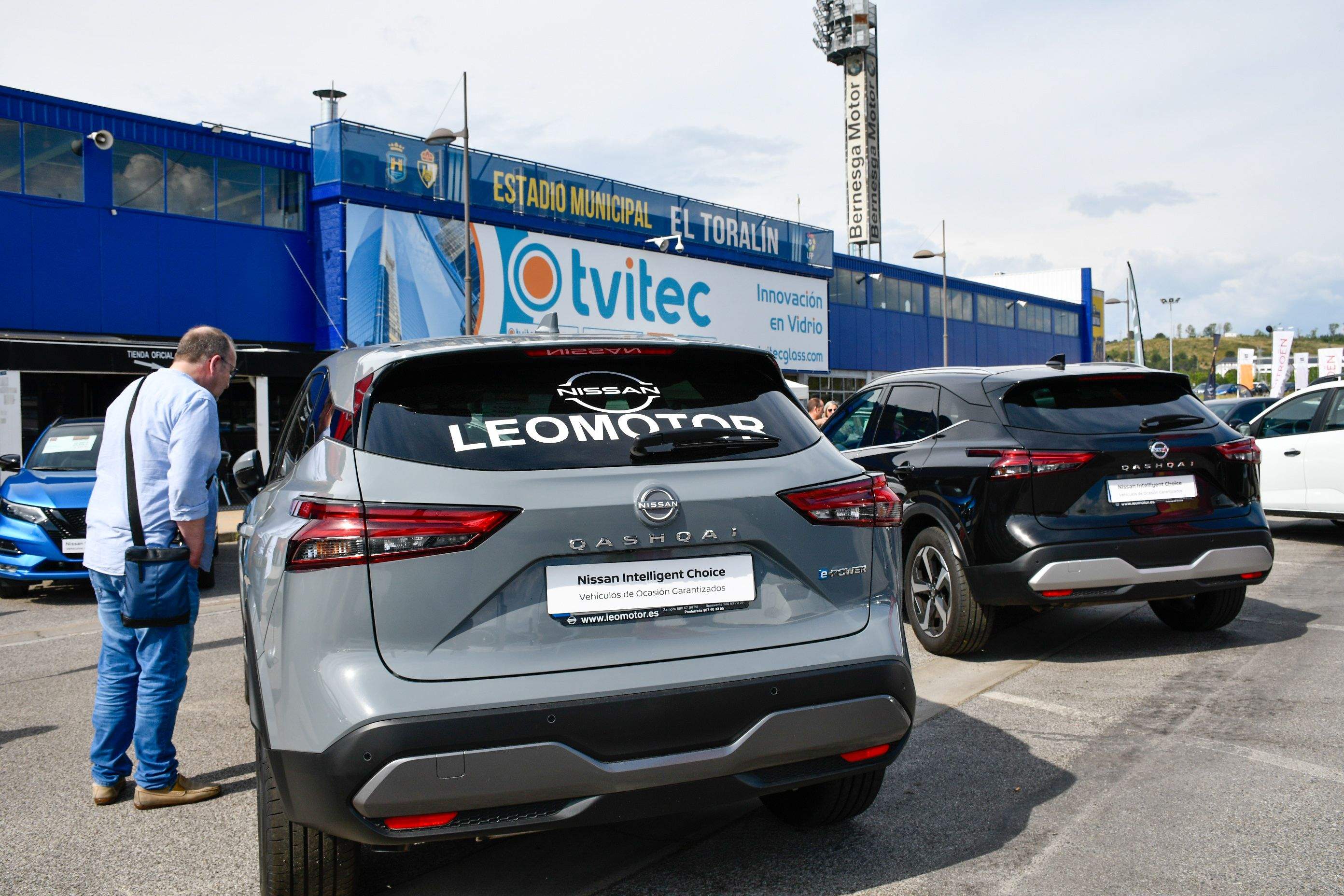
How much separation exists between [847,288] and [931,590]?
131 ft

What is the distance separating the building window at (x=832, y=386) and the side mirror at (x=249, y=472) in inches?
1432

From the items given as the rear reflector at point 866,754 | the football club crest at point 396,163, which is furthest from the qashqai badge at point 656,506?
the football club crest at point 396,163

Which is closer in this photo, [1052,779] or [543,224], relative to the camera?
[1052,779]

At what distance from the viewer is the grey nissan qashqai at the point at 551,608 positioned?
2521 millimetres

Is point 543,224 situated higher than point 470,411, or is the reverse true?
point 543,224

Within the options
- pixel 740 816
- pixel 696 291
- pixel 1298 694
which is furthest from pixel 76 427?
pixel 696 291

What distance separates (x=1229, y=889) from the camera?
9.81 feet

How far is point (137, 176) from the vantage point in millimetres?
21656

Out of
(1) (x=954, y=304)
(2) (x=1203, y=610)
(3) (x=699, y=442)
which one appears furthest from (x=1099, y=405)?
(1) (x=954, y=304)

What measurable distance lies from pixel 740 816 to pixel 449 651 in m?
1.59

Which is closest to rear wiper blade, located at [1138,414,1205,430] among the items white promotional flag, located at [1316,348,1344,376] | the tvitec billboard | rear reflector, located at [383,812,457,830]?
rear reflector, located at [383,812,457,830]

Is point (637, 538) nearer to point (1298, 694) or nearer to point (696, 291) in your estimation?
point (1298, 694)

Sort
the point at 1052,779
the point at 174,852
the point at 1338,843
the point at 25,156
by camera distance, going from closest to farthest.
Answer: the point at 1338,843
the point at 174,852
the point at 1052,779
the point at 25,156

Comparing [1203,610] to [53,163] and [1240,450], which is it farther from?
[53,163]
